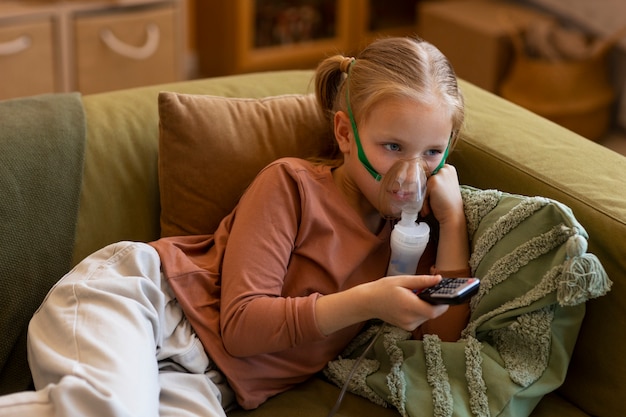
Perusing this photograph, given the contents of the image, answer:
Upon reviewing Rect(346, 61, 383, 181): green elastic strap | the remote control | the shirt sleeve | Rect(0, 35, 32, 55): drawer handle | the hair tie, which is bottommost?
Rect(0, 35, 32, 55): drawer handle

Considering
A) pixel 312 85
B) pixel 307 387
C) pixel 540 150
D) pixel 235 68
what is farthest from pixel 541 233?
pixel 235 68

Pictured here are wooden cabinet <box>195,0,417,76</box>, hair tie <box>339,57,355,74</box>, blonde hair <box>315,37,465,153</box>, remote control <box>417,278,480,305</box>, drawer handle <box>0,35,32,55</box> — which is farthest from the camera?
wooden cabinet <box>195,0,417,76</box>

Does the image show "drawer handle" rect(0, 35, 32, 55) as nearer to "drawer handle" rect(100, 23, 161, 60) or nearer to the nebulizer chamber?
"drawer handle" rect(100, 23, 161, 60)

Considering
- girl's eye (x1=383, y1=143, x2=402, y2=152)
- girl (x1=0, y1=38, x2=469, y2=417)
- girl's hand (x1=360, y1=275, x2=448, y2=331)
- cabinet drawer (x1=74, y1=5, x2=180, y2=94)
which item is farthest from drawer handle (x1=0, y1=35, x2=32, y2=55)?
girl's hand (x1=360, y1=275, x2=448, y2=331)

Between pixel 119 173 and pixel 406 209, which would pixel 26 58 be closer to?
pixel 119 173

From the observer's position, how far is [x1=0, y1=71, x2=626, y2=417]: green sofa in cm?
138

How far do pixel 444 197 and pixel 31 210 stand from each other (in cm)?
71

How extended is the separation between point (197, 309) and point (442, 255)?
418mm

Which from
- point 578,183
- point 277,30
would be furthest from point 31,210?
point 277,30

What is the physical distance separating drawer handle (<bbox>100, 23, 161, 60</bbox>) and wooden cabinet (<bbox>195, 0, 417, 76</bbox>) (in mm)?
531

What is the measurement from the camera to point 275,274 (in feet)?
4.57

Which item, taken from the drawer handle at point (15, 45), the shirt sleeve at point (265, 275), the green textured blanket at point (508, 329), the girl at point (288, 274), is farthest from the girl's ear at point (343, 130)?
the drawer handle at point (15, 45)

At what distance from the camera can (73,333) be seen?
1.25 m

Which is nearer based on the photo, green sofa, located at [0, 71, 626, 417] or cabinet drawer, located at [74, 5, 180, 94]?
green sofa, located at [0, 71, 626, 417]
